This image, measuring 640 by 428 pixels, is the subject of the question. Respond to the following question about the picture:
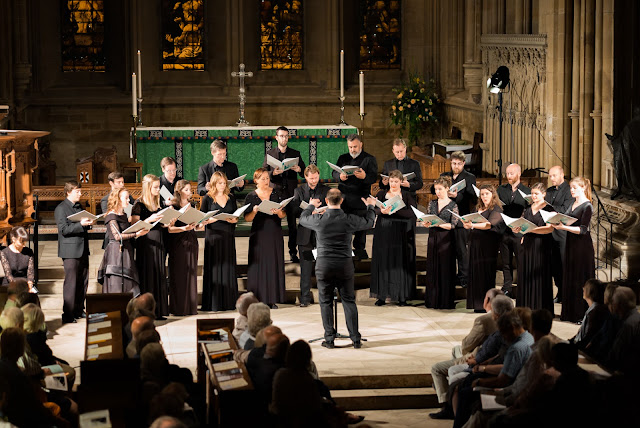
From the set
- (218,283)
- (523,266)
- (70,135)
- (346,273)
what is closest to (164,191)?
(218,283)

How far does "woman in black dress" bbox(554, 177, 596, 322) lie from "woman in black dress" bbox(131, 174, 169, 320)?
12.5ft

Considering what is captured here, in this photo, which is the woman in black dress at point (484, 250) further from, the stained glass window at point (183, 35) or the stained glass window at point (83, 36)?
the stained glass window at point (83, 36)

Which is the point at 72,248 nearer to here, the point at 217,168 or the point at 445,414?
the point at 217,168

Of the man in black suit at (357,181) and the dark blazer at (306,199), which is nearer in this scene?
the dark blazer at (306,199)

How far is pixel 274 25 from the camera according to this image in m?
21.4

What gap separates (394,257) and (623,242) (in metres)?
2.63

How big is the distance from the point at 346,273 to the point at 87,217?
99.9 inches

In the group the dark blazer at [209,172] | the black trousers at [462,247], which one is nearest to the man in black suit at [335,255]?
the black trousers at [462,247]

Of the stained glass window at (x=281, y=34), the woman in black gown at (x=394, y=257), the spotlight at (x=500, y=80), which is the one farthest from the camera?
the stained glass window at (x=281, y=34)

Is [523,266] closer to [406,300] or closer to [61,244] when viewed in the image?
[406,300]

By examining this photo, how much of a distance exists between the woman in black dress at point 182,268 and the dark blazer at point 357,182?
193cm

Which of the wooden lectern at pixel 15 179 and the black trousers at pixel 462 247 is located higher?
the wooden lectern at pixel 15 179

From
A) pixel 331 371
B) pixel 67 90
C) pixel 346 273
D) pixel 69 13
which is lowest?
pixel 331 371

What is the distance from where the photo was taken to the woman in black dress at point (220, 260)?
1200 cm
